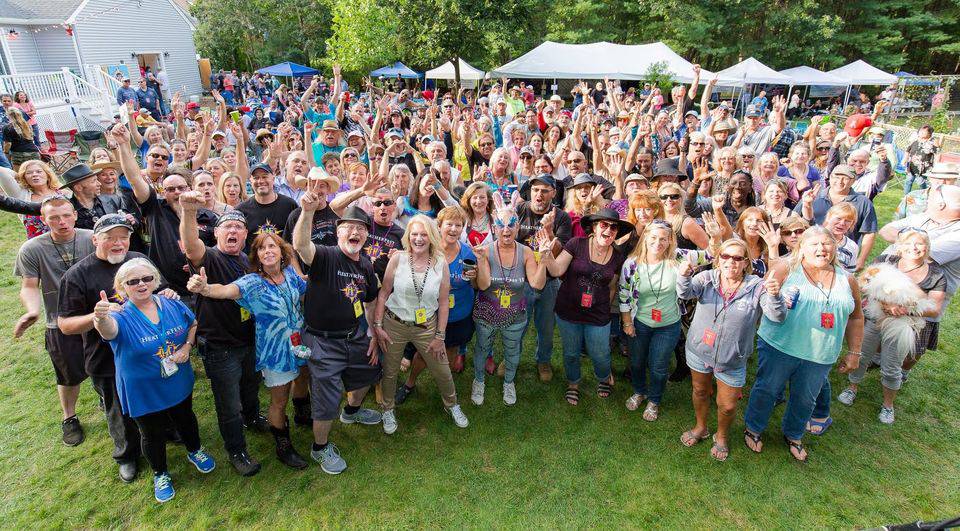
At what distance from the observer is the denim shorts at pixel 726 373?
368 centimetres

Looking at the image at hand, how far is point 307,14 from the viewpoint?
115 feet

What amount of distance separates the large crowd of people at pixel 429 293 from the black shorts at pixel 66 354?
15 millimetres

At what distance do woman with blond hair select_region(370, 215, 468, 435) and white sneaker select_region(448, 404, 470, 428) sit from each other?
0.37m

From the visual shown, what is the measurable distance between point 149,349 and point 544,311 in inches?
127

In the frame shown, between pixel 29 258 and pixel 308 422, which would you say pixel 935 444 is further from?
pixel 29 258

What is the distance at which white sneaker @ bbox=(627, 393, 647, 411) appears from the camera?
4613mm

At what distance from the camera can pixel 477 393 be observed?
4.72 meters

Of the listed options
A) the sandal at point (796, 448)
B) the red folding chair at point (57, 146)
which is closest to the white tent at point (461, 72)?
the red folding chair at point (57, 146)

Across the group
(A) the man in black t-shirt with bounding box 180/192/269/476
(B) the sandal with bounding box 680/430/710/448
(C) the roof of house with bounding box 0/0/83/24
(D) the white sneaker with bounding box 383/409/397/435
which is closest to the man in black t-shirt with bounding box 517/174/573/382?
(B) the sandal with bounding box 680/430/710/448

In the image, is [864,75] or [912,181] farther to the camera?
[864,75]

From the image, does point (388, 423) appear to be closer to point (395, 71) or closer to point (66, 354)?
point (66, 354)

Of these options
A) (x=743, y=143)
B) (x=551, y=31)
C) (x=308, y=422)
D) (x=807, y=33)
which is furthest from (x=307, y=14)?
(x=308, y=422)

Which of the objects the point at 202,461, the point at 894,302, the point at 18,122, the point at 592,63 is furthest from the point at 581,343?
the point at 592,63

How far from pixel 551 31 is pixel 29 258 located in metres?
35.0
